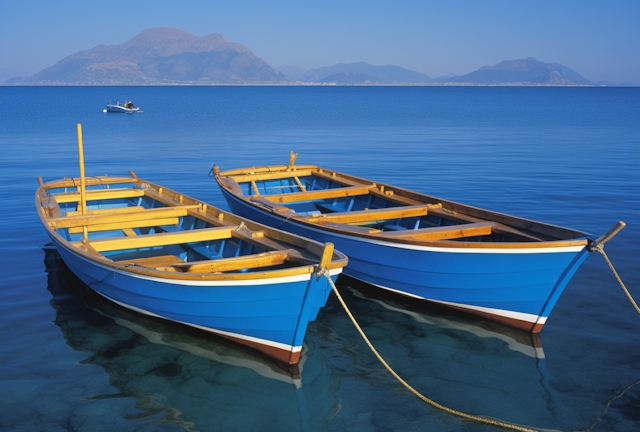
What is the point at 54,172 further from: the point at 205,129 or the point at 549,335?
the point at 205,129

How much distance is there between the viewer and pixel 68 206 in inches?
474

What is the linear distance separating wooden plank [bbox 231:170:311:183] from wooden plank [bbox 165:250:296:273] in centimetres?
678

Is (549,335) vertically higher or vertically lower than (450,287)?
lower

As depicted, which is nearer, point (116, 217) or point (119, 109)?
point (116, 217)

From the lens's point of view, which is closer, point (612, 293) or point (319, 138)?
point (612, 293)

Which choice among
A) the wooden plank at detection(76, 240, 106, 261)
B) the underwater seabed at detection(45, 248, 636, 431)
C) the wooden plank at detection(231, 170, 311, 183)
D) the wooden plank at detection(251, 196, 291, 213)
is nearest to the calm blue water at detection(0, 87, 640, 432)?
the underwater seabed at detection(45, 248, 636, 431)

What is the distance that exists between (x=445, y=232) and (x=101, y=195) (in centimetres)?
774

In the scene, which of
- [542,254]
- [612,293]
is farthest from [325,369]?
[612,293]

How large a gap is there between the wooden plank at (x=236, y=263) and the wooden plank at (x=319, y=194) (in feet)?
14.1

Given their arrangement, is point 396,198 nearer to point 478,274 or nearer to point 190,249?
point 478,274

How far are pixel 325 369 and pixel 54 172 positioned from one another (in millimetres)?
18745

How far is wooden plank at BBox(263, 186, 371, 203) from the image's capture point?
36.5 ft

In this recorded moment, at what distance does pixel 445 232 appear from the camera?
8070mm

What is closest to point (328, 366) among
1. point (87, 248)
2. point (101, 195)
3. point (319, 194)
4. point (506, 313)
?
point (506, 313)
